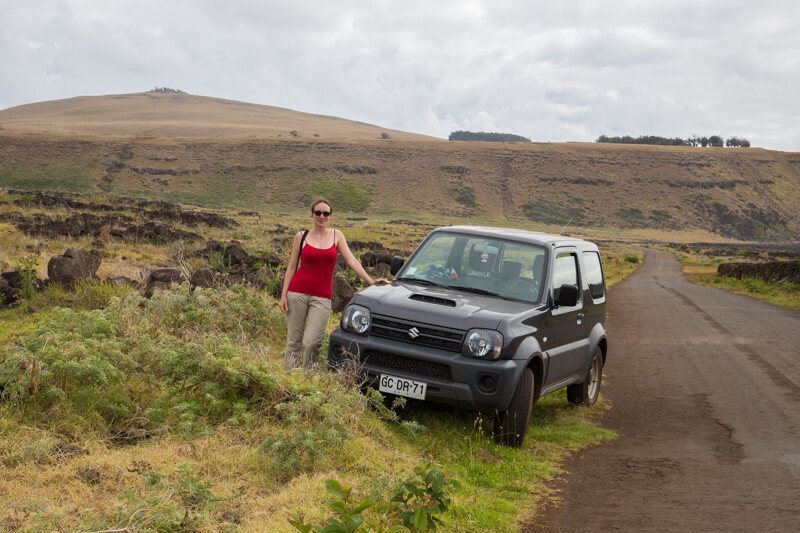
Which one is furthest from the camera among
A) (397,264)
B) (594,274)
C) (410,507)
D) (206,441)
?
(594,274)

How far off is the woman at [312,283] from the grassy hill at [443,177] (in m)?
88.7

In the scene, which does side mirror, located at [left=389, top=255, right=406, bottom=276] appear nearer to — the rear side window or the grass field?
the grass field

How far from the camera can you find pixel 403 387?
25.2 feet

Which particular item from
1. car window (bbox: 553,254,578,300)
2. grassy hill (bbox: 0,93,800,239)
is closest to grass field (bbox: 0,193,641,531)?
car window (bbox: 553,254,578,300)

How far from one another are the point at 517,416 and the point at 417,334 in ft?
3.88

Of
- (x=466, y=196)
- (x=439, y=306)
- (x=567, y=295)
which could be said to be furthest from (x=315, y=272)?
(x=466, y=196)

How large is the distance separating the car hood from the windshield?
0.25 m

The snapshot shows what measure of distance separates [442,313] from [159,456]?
2788 millimetres

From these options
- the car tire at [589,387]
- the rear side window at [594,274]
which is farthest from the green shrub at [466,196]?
the car tire at [589,387]

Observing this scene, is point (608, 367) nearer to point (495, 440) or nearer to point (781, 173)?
point (495, 440)

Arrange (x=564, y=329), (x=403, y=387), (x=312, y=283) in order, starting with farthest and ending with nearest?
(x=564, y=329)
(x=312, y=283)
(x=403, y=387)

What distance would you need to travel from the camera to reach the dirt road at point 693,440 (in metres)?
6.44

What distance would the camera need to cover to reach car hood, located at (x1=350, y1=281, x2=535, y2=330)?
25.1ft

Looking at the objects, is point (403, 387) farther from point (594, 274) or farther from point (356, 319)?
point (594, 274)
